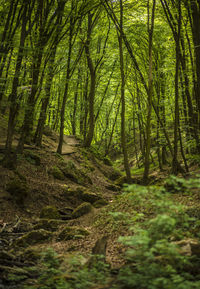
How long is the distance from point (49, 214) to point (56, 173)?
3719 millimetres

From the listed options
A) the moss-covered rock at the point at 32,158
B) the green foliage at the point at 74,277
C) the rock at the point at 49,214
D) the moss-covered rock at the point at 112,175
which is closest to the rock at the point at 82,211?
the rock at the point at 49,214

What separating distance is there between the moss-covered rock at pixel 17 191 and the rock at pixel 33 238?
94.3 inches

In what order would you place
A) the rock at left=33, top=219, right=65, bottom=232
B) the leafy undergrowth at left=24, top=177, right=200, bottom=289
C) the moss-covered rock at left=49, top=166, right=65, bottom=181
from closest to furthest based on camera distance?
the leafy undergrowth at left=24, top=177, right=200, bottom=289
the rock at left=33, top=219, right=65, bottom=232
the moss-covered rock at left=49, top=166, right=65, bottom=181

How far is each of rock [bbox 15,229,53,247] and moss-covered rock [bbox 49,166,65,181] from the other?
501 cm

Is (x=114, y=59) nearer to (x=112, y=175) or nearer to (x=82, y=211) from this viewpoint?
(x=112, y=175)

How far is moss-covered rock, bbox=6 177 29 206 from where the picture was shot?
25.5 ft

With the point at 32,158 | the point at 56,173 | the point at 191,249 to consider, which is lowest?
the point at 191,249

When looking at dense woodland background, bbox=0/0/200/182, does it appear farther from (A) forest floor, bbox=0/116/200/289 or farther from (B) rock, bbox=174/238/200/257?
(B) rock, bbox=174/238/200/257

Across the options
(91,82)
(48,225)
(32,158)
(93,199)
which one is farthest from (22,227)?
(91,82)

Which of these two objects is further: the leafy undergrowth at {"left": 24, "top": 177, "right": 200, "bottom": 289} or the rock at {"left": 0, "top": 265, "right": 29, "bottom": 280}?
the rock at {"left": 0, "top": 265, "right": 29, "bottom": 280}

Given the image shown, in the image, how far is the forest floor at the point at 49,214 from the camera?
4324mm

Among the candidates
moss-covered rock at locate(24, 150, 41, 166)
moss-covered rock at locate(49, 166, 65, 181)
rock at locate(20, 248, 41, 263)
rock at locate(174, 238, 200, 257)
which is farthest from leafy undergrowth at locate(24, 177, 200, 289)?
moss-covered rock at locate(24, 150, 41, 166)

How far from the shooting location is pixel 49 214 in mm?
7203

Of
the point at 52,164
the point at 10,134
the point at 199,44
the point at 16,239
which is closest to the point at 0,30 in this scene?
the point at 10,134
